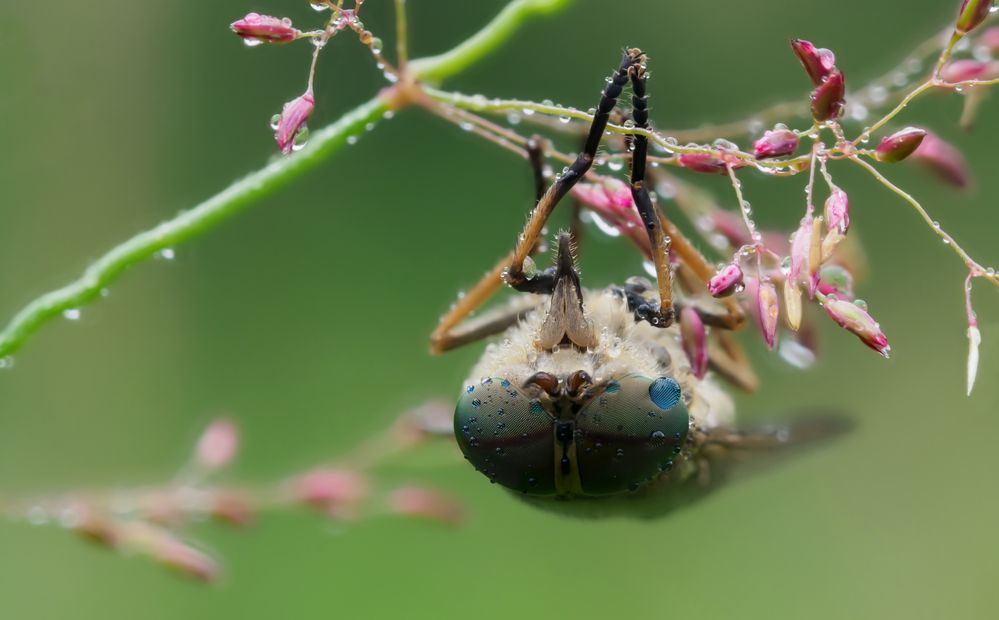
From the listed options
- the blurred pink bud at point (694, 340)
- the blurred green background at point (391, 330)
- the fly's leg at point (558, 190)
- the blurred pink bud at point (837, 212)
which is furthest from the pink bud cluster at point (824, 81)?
the blurred green background at point (391, 330)

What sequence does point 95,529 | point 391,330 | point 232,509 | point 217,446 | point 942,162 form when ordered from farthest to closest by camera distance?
point 391,330, point 217,446, point 232,509, point 95,529, point 942,162

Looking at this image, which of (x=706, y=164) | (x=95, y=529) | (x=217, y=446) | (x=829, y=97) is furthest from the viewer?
(x=217, y=446)

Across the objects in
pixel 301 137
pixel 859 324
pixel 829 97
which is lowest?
pixel 859 324

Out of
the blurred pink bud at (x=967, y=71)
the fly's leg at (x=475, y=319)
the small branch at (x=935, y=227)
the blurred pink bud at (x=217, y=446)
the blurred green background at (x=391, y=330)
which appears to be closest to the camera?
the small branch at (x=935, y=227)

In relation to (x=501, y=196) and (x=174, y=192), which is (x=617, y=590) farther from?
(x=174, y=192)

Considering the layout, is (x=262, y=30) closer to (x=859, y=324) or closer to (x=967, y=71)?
(x=859, y=324)

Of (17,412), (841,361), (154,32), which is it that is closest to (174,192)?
(154,32)

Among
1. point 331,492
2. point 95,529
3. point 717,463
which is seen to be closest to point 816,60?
point 717,463

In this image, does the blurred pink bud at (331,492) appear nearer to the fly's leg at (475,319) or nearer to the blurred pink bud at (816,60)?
the fly's leg at (475,319)
